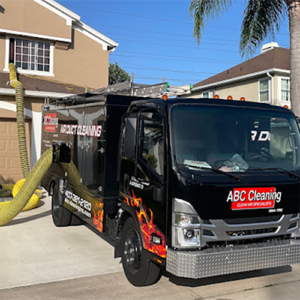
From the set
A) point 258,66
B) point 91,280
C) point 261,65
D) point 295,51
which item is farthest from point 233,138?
point 258,66

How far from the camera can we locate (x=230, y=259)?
429 centimetres

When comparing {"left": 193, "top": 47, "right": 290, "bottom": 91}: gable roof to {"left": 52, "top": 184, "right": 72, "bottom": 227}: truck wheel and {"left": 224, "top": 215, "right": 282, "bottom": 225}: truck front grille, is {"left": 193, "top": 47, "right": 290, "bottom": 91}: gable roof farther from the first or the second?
{"left": 224, "top": 215, "right": 282, "bottom": 225}: truck front grille

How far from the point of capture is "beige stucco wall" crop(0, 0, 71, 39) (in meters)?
13.8

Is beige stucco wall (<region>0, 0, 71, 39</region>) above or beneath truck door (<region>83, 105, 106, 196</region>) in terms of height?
above

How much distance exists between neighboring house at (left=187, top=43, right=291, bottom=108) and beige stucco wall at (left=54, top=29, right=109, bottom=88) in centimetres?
931

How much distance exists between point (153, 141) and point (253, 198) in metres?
1.37

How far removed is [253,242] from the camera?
4555 millimetres

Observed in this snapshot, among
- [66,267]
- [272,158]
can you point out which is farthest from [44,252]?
[272,158]

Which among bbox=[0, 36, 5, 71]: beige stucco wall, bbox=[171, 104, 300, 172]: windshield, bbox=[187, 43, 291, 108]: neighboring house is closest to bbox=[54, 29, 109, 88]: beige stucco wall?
bbox=[0, 36, 5, 71]: beige stucco wall

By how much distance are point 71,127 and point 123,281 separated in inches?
128

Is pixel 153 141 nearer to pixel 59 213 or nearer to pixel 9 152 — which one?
pixel 59 213

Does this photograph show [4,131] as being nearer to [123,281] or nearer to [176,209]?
[123,281]

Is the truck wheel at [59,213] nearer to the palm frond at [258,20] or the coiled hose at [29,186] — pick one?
the coiled hose at [29,186]

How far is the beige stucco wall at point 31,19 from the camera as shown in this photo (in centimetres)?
1382
